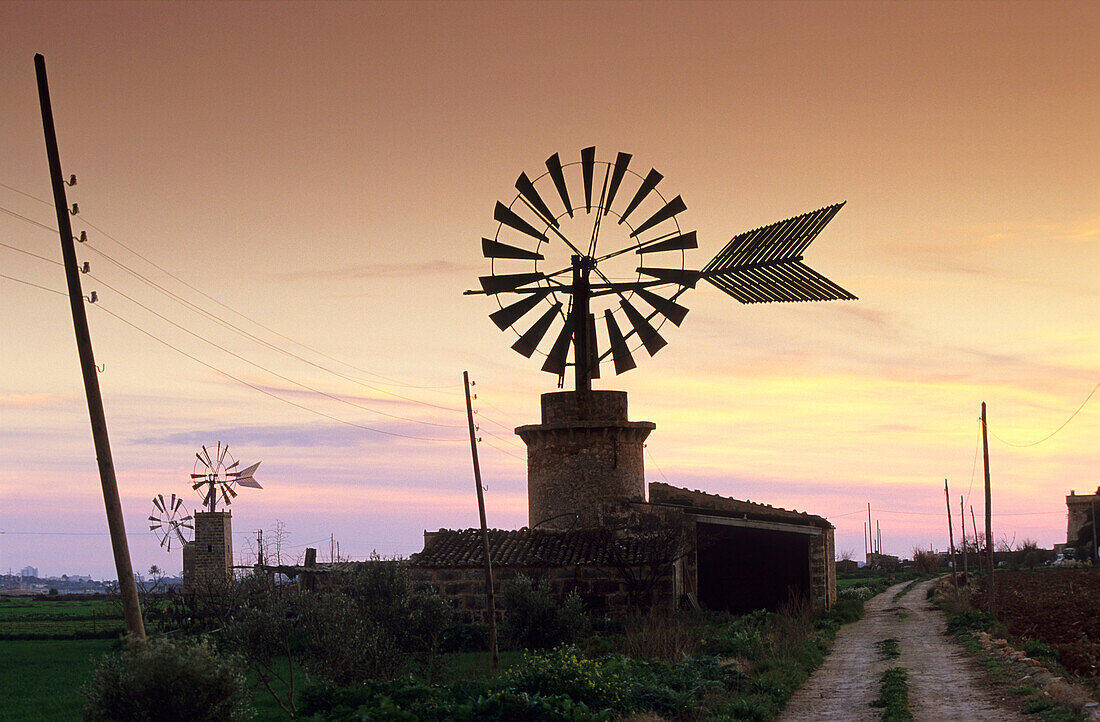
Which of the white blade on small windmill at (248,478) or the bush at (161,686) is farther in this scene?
the white blade on small windmill at (248,478)

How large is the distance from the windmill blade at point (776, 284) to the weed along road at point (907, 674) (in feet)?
32.6

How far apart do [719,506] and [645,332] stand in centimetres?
961

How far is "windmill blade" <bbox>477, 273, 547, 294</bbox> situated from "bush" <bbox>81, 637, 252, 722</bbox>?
71.4 feet

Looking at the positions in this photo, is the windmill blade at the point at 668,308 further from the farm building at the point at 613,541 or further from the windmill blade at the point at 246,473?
the windmill blade at the point at 246,473

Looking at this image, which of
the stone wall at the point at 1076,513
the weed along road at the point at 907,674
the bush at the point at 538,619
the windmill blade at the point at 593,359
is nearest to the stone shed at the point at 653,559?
the bush at the point at 538,619

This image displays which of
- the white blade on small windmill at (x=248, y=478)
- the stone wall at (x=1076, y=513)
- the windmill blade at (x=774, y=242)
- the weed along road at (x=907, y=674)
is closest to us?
the weed along road at (x=907, y=674)

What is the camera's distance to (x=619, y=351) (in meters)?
34.1

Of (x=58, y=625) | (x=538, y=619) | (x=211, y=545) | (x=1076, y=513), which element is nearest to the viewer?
(x=538, y=619)

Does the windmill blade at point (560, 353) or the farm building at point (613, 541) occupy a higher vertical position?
the windmill blade at point (560, 353)

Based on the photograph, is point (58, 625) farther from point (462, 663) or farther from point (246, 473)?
point (462, 663)

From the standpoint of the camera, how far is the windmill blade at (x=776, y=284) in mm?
31281

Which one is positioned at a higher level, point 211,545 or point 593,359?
point 593,359

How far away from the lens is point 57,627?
1841 inches

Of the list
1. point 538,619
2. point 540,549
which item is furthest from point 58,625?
point 538,619
